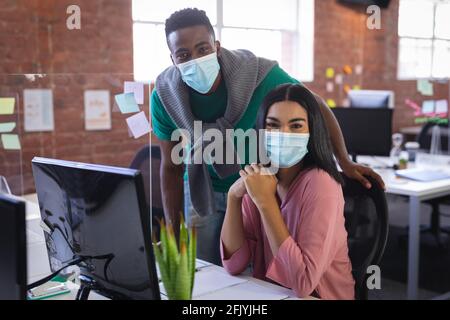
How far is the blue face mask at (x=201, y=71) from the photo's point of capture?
1.95 m

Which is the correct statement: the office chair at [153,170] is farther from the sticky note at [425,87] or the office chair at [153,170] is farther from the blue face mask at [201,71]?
the sticky note at [425,87]

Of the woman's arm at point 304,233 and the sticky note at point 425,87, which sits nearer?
the woman's arm at point 304,233

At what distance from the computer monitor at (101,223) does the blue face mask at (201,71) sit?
804 mm

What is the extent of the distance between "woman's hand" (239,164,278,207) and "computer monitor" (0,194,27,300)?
2.44ft

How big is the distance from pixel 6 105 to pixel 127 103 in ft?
2.15

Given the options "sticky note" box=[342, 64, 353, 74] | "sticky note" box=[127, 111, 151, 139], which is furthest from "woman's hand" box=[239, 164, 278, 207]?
"sticky note" box=[342, 64, 353, 74]

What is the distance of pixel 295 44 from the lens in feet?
18.3

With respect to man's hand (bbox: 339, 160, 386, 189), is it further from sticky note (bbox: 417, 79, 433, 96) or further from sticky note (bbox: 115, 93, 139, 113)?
sticky note (bbox: 417, 79, 433, 96)

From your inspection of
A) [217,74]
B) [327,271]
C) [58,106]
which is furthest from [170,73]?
[58,106]

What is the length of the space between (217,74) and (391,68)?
4.81 metres

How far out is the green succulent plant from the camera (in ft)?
3.65

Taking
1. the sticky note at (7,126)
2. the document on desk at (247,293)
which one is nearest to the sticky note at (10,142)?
the sticky note at (7,126)

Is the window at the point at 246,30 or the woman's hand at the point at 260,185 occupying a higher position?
the window at the point at 246,30
